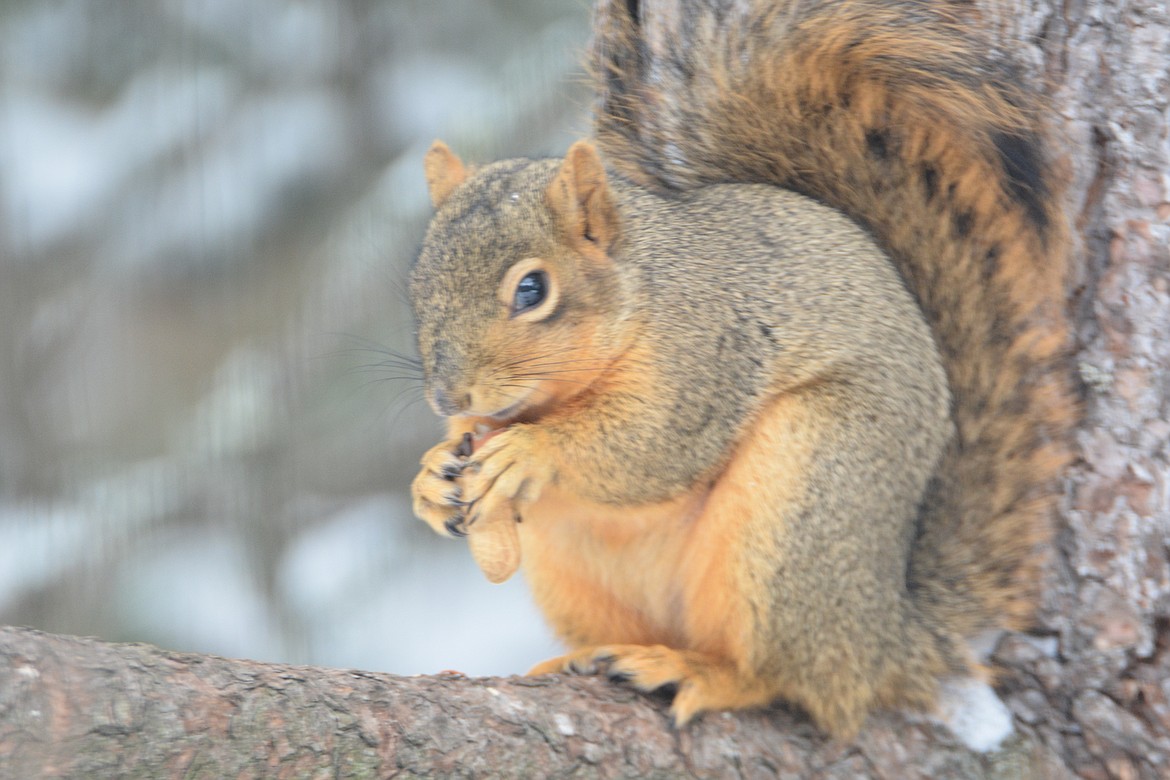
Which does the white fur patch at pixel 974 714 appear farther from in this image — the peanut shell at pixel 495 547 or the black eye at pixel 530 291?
the black eye at pixel 530 291

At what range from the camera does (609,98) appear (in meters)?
1.41

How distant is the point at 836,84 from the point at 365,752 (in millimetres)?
799

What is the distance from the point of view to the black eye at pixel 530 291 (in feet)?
3.71

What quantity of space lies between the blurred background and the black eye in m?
0.17

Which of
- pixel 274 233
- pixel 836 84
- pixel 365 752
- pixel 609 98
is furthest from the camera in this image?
pixel 274 233

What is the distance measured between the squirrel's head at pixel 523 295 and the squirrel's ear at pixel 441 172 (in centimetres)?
12

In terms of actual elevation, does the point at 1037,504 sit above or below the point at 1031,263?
below

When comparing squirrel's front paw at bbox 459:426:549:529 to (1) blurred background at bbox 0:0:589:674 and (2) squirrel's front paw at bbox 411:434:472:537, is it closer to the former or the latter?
(2) squirrel's front paw at bbox 411:434:472:537

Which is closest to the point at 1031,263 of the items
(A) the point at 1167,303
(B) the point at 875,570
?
(A) the point at 1167,303

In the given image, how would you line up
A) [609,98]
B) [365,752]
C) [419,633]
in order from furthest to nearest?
[419,633], [609,98], [365,752]

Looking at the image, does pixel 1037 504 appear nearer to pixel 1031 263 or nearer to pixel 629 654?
pixel 1031 263

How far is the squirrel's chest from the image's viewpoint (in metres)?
1.19

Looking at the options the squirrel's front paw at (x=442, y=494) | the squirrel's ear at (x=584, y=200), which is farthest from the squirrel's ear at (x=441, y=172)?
the squirrel's front paw at (x=442, y=494)

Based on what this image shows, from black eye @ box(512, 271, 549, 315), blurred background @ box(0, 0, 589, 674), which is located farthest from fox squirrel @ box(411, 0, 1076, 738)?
blurred background @ box(0, 0, 589, 674)
